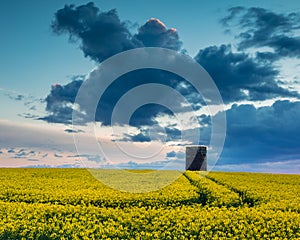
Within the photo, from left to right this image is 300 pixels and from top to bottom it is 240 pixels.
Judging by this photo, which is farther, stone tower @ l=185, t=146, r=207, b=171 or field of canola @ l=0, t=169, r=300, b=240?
stone tower @ l=185, t=146, r=207, b=171

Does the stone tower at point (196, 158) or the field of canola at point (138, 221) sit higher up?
the stone tower at point (196, 158)

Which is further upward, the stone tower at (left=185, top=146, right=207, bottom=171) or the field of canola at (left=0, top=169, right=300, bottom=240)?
the stone tower at (left=185, top=146, right=207, bottom=171)

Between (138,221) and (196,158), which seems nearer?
(138,221)

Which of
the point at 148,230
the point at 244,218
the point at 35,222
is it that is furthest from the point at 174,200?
the point at 35,222

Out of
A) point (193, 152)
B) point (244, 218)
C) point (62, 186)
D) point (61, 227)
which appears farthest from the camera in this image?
point (193, 152)

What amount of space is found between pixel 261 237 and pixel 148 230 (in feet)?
Result: 8.99

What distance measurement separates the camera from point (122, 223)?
29.0 ft

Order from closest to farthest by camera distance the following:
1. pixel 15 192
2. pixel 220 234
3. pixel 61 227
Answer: pixel 220 234, pixel 61 227, pixel 15 192

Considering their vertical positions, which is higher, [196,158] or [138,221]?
[196,158]

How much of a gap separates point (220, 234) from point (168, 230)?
1.25 metres

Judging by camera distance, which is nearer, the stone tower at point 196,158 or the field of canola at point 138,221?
the field of canola at point 138,221

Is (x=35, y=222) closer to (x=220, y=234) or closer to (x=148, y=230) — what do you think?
(x=148, y=230)

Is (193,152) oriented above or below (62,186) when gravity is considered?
above

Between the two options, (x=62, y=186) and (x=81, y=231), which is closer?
(x=81, y=231)
